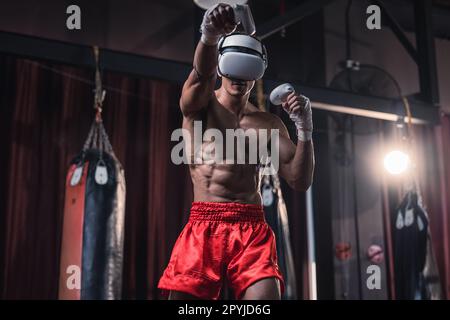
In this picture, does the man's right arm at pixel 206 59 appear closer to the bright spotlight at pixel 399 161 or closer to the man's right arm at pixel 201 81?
the man's right arm at pixel 201 81

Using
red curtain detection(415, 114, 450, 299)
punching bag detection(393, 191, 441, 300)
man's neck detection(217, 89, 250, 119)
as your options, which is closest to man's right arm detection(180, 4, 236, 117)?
man's neck detection(217, 89, 250, 119)

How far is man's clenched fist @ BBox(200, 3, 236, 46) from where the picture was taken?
1522 mm

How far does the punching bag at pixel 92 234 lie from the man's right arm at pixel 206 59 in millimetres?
1167

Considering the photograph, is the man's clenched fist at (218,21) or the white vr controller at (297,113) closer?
the man's clenched fist at (218,21)

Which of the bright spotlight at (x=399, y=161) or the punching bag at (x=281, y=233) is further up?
the bright spotlight at (x=399, y=161)

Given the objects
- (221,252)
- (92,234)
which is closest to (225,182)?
(221,252)

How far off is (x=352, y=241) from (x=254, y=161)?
9.35ft

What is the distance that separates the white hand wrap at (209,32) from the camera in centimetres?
155

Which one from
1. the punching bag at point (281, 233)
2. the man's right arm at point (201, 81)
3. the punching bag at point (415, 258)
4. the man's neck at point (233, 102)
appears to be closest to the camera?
the man's right arm at point (201, 81)

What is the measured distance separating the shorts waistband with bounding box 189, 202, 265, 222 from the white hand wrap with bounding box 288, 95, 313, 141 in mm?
279

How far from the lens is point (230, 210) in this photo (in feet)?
6.12

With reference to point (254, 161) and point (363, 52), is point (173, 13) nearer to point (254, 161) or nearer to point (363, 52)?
point (363, 52)

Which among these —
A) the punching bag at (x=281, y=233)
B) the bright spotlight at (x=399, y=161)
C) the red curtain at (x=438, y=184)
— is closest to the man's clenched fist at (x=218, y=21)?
the punching bag at (x=281, y=233)

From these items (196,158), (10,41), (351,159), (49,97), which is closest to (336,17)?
(351,159)
